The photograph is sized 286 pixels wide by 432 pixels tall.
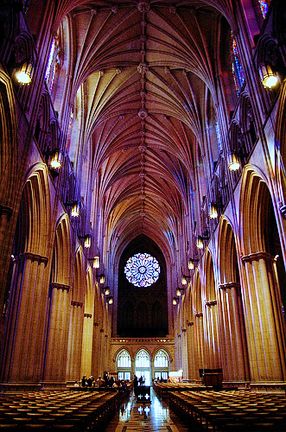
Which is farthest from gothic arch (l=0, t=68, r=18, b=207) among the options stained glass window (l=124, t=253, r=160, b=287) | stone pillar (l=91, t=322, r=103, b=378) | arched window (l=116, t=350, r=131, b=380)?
stained glass window (l=124, t=253, r=160, b=287)

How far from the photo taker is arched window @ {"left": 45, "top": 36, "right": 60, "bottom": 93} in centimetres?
1569

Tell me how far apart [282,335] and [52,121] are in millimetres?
11723

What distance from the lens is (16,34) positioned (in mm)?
9953

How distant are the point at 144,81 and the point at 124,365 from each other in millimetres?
32209

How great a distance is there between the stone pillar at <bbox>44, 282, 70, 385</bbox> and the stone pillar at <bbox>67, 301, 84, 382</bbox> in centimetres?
323

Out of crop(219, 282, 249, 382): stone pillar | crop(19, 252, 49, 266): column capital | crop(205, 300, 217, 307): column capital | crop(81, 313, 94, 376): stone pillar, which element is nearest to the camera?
crop(19, 252, 49, 266): column capital

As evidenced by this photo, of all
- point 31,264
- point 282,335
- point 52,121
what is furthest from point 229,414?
point 52,121

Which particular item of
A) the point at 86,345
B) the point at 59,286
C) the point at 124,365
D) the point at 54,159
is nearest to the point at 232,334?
the point at 59,286

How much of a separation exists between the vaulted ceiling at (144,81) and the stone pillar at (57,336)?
369 inches

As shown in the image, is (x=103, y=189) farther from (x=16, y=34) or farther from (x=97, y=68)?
(x=16, y=34)

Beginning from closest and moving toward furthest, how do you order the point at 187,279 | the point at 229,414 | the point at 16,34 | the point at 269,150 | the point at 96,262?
the point at 229,414 → the point at 16,34 → the point at 269,150 → the point at 96,262 → the point at 187,279

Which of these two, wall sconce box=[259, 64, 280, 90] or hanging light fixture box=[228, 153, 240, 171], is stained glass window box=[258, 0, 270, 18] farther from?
hanging light fixture box=[228, 153, 240, 171]

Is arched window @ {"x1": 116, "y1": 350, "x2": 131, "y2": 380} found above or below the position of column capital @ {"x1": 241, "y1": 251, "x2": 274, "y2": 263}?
below

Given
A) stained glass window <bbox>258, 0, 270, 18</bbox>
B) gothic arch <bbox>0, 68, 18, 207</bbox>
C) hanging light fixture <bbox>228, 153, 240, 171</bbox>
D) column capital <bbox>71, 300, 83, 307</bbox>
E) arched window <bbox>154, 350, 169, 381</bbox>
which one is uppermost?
stained glass window <bbox>258, 0, 270, 18</bbox>
